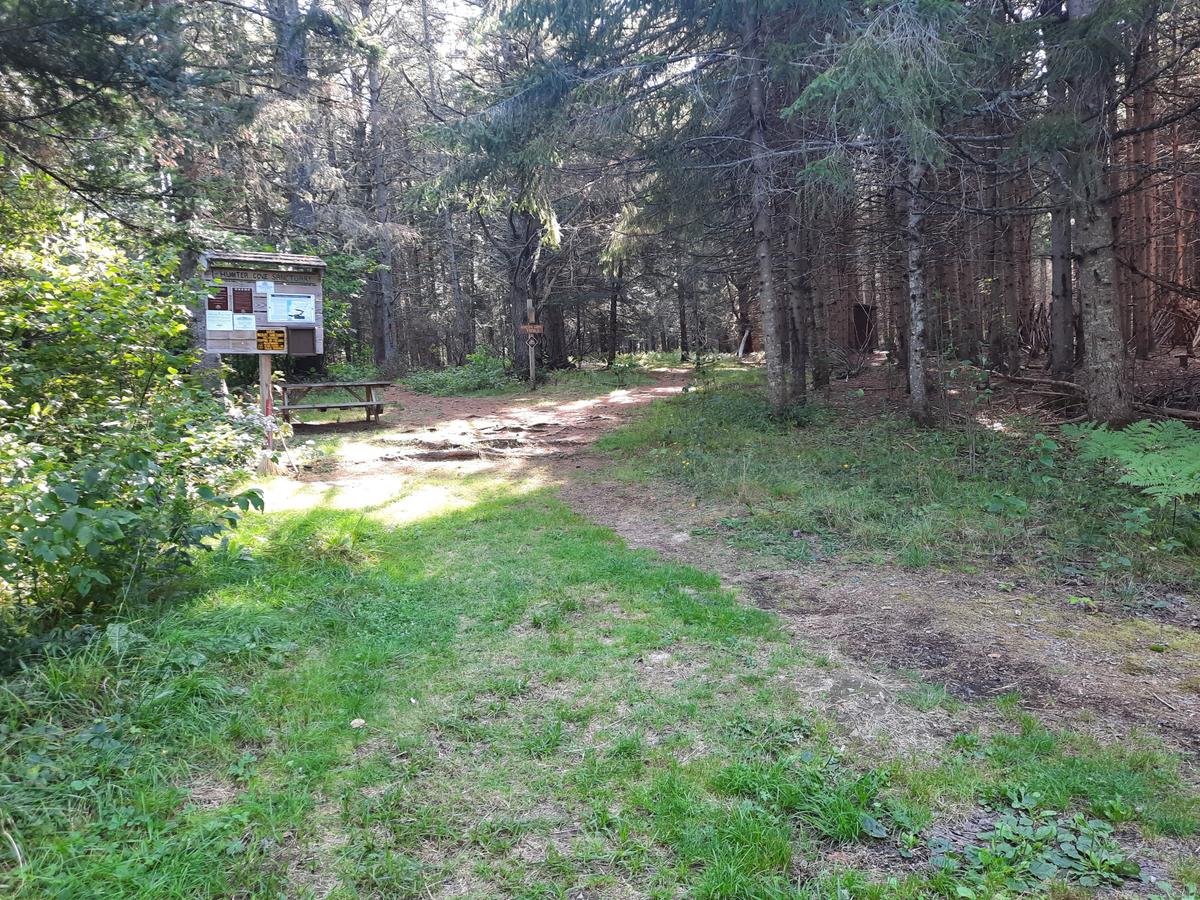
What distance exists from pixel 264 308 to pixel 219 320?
0.57m

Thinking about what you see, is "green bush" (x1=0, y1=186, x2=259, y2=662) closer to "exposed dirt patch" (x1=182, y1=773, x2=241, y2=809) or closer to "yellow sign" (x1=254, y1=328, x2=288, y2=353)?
"exposed dirt patch" (x1=182, y1=773, x2=241, y2=809)

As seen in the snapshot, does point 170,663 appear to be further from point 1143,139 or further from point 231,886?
point 1143,139

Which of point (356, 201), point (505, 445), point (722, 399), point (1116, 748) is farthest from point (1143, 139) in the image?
point (356, 201)

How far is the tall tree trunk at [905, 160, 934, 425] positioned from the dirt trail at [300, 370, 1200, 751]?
171 inches

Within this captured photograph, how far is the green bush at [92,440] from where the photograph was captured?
11.3 feet

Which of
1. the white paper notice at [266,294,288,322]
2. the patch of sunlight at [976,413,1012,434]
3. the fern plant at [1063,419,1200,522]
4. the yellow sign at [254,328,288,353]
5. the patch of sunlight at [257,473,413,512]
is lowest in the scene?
the patch of sunlight at [257,473,413,512]

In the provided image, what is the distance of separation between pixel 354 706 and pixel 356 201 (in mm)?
23548

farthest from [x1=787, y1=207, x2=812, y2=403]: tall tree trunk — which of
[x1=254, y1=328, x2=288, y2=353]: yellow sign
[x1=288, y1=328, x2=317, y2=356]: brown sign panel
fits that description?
[x1=254, y1=328, x2=288, y2=353]: yellow sign

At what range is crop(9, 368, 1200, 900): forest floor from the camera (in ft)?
8.01

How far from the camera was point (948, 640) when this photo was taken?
421 centimetres

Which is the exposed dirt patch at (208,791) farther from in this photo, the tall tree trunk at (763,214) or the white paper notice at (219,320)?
the tall tree trunk at (763,214)

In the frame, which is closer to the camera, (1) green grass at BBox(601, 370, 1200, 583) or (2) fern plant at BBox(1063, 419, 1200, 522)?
(2) fern plant at BBox(1063, 419, 1200, 522)

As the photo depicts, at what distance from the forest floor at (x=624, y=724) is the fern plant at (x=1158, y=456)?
71cm

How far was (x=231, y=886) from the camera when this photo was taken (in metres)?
2.35
